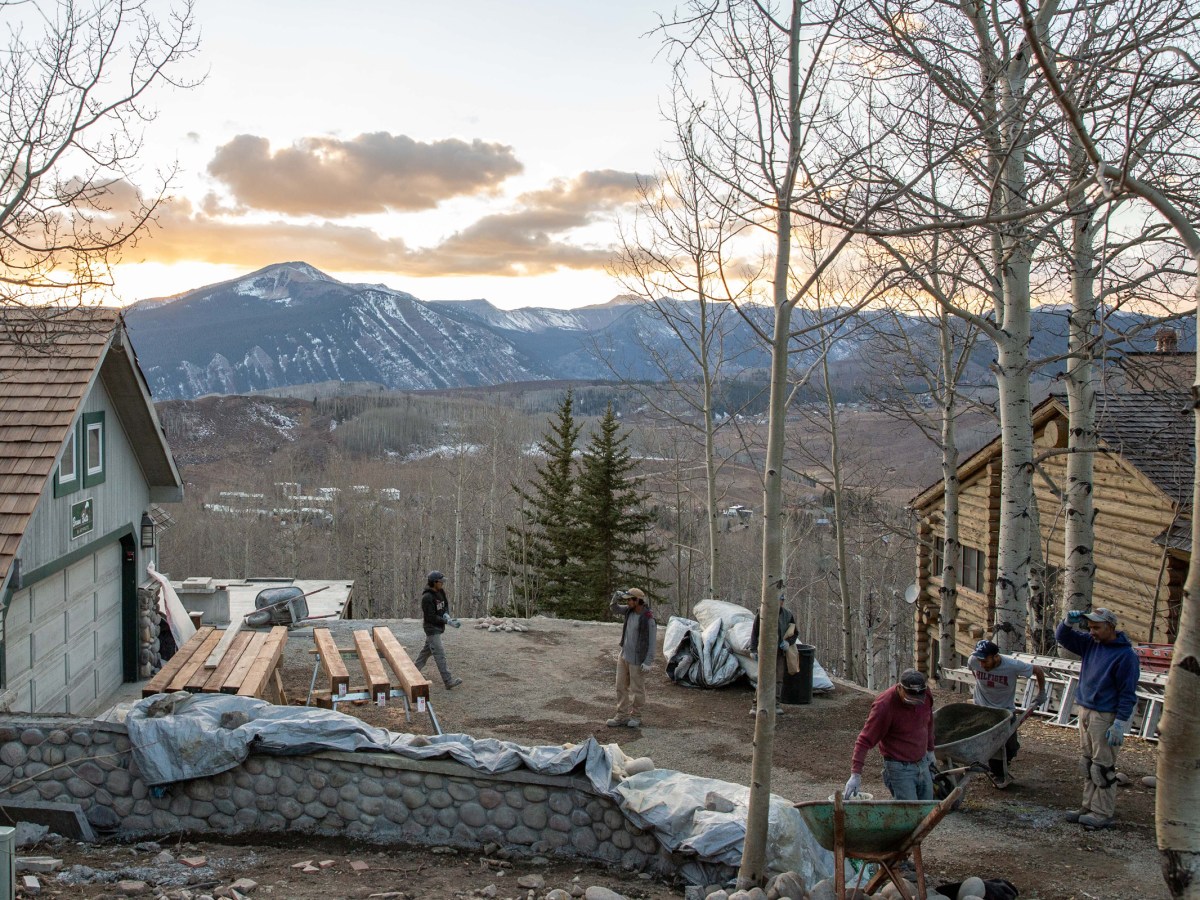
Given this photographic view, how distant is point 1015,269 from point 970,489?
1207 centimetres

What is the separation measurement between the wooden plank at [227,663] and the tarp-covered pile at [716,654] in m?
6.01

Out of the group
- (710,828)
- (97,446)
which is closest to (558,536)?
(97,446)

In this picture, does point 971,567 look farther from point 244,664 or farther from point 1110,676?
point 244,664

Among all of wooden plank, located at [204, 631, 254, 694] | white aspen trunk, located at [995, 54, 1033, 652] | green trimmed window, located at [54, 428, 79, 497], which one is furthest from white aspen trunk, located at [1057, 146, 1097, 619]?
green trimmed window, located at [54, 428, 79, 497]

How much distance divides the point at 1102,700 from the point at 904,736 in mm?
2117

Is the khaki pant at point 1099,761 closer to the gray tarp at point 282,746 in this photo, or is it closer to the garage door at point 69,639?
the gray tarp at point 282,746

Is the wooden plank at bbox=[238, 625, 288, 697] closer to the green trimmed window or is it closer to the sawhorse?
the sawhorse

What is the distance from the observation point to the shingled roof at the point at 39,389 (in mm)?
8914

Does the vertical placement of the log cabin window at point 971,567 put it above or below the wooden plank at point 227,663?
below

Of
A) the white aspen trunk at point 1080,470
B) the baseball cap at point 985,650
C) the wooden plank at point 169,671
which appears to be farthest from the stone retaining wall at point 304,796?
the white aspen trunk at point 1080,470

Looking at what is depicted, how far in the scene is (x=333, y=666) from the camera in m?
11.2

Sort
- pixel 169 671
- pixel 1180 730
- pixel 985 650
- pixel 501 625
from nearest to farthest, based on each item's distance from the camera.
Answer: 1. pixel 1180 730
2. pixel 985 650
3. pixel 169 671
4. pixel 501 625

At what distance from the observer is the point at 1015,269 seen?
11172 millimetres

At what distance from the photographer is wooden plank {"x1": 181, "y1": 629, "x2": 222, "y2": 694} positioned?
935cm
